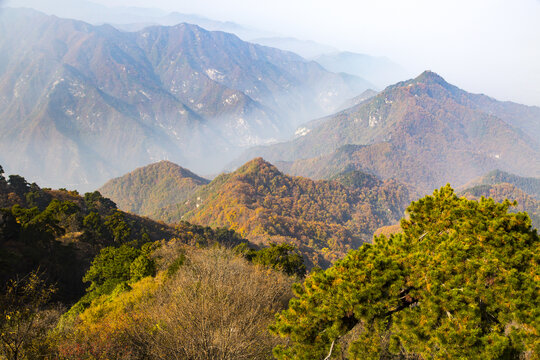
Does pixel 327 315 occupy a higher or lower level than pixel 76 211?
higher

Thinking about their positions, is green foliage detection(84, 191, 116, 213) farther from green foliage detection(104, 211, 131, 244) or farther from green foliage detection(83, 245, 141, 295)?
green foliage detection(83, 245, 141, 295)

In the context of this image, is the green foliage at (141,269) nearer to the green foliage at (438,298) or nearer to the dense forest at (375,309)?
the dense forest at (375,309)

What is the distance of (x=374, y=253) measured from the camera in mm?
11844

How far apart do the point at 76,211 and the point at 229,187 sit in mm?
137880

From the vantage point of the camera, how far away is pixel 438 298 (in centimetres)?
930

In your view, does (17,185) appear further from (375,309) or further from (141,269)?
(375,309)

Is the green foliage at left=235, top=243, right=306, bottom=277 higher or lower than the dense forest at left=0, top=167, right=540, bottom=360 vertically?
lower

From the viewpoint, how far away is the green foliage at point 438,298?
28.1ft

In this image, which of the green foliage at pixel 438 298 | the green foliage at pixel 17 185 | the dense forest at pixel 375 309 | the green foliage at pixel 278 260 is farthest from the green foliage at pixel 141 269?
the green foliage at pixel 17 185

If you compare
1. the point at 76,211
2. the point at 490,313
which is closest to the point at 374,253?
the point at 490,313

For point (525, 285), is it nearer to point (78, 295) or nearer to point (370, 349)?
point (370, 349)

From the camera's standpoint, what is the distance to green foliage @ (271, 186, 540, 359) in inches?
337

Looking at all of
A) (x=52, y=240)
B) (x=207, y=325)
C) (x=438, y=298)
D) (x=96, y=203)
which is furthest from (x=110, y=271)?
(x=96, y=203)

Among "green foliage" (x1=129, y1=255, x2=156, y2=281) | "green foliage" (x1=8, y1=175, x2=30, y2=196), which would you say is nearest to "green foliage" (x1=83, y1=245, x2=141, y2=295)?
"green foliage" (x1=129, y1=255, x2=156, y2=281)
